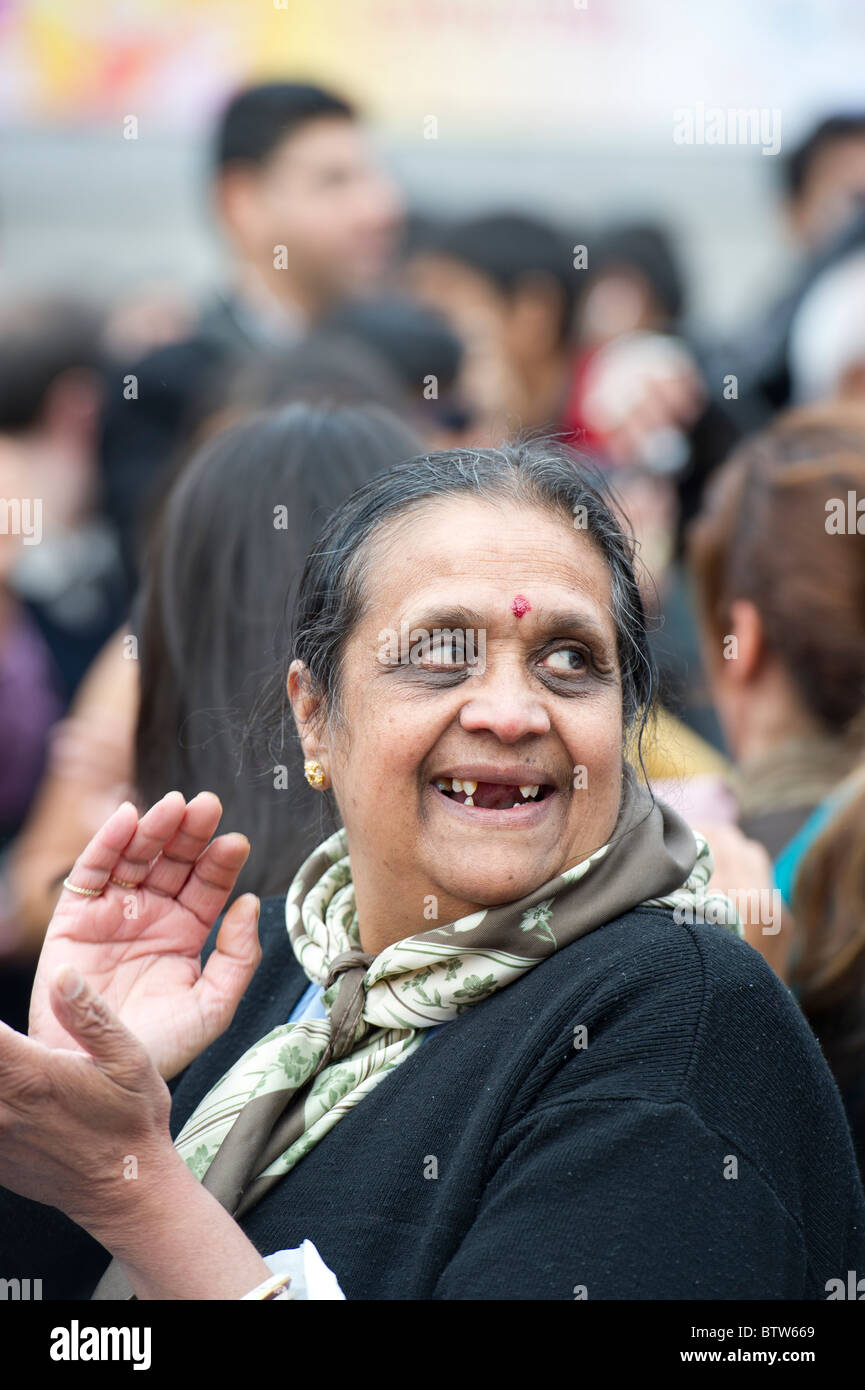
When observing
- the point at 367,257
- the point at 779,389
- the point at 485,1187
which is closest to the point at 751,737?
the point at 485,1187

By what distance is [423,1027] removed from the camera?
1831 millimetres

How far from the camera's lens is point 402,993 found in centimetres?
183

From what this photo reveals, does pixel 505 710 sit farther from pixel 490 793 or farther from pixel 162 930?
pixel 162 930

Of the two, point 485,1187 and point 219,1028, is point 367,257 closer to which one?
point 219,1028

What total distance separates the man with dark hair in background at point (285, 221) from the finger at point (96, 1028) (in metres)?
3.57

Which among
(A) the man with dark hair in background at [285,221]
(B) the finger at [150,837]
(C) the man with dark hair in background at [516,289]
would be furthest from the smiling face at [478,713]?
(C) the man with dark hair in background at [516,289]

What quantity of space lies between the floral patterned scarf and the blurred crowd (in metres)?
0.42

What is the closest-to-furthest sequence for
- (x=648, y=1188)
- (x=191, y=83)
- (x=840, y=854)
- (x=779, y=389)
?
(x=648, y=1188) → (x=840, y=854) → (x=779, y=389) → (x=191, y=83)

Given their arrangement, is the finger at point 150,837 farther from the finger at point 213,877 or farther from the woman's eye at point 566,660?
the woman's eye at point 566,660

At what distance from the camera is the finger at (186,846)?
1883 mm

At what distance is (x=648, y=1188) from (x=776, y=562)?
5.10 feet

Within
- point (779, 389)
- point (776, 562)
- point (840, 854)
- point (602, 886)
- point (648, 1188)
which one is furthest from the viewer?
point (779, 389)

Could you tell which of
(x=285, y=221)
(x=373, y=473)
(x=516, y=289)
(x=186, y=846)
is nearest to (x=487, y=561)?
(x=186, y=846)

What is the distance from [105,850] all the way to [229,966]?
23 centimetres
